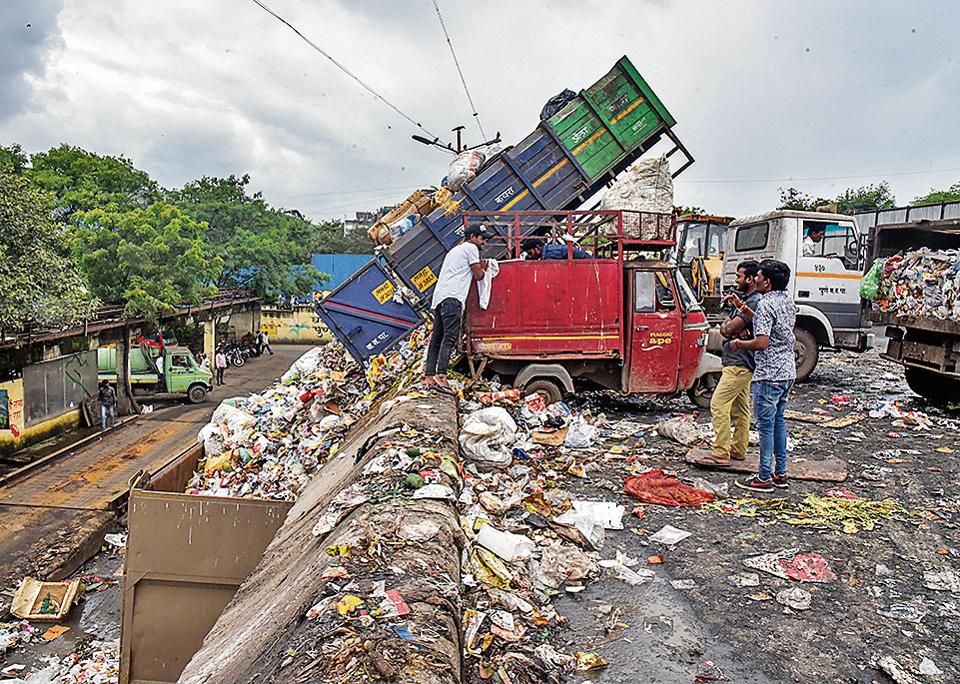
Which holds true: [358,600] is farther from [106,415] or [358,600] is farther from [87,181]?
A: [87,181]

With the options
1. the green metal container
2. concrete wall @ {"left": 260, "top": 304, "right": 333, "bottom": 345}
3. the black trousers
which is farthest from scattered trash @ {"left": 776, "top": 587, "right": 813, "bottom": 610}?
concrete wall @ {"left": 260, "top": 304, "right": 333, "bottom": 345}

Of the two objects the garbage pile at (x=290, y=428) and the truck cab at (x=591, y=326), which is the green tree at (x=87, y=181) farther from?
the truck cab at (x=591, y=326)

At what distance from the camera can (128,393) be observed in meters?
19.9

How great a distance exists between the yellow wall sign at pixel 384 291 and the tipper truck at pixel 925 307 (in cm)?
594

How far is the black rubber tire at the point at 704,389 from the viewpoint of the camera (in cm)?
771

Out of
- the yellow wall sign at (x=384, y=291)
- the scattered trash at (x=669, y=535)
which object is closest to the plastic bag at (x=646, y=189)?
the yellow wall sign at (x=384, y=291)

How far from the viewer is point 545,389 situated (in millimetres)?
7047

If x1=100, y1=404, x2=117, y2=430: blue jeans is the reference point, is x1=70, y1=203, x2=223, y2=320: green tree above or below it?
above

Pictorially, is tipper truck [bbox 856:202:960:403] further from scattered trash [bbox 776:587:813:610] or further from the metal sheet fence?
the metal sheet fence

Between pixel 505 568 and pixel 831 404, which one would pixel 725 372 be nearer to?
pixel 505 568

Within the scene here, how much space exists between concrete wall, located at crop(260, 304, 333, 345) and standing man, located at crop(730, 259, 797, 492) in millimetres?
30063

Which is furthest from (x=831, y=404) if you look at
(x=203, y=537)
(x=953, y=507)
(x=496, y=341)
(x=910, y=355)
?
(x=203, y=537)

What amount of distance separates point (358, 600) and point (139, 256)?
61.3ft

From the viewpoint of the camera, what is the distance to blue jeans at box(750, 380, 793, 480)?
4.63 m
